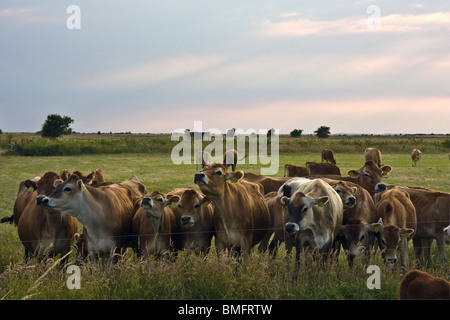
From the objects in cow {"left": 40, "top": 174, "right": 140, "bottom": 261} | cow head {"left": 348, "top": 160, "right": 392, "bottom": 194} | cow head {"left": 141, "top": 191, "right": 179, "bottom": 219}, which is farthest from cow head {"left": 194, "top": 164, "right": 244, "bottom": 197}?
cow head {"left": 348, "top": 160, "right": 392, "bottom": 194}

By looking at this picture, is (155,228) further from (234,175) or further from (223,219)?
(234,175)

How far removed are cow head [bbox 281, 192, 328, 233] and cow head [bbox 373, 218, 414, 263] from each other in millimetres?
1155

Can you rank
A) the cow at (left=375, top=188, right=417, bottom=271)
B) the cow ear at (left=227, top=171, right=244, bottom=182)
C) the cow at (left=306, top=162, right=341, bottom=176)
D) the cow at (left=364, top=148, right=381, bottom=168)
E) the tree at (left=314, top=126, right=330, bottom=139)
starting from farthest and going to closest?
the tree at (left=314, top=126, right=330, bottom=139) → the cow at (left=364, top=148, right=381, bottom=168) → the cow at (left=306, top=162, right=341, bottom=176) → the cow ear at (left=227, top=171, right=244, bottom=182) → the cow at (left=375, top=188, right=417, bottom=271)

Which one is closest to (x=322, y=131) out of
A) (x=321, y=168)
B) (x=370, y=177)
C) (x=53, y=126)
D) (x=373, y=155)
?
(x=53, y=126)

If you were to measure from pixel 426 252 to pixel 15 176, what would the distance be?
25524 millimetres

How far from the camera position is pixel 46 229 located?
27.3 feet

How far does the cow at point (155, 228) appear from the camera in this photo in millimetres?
7884

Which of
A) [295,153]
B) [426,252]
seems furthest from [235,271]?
[295,153]

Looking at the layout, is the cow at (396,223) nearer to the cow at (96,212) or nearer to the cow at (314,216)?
the cow at (314,216)

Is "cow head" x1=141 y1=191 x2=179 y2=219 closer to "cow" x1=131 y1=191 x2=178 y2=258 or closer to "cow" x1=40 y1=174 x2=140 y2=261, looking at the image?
"cow" x1=131 y1=191 x2=178 y2=258

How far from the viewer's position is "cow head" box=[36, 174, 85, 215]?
7.30 m

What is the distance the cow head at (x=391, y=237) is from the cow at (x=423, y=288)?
219 centimetres

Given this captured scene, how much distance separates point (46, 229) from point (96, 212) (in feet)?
3.53

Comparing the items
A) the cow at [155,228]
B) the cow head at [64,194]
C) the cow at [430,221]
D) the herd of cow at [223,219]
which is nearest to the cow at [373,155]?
the cow at [430,221]
